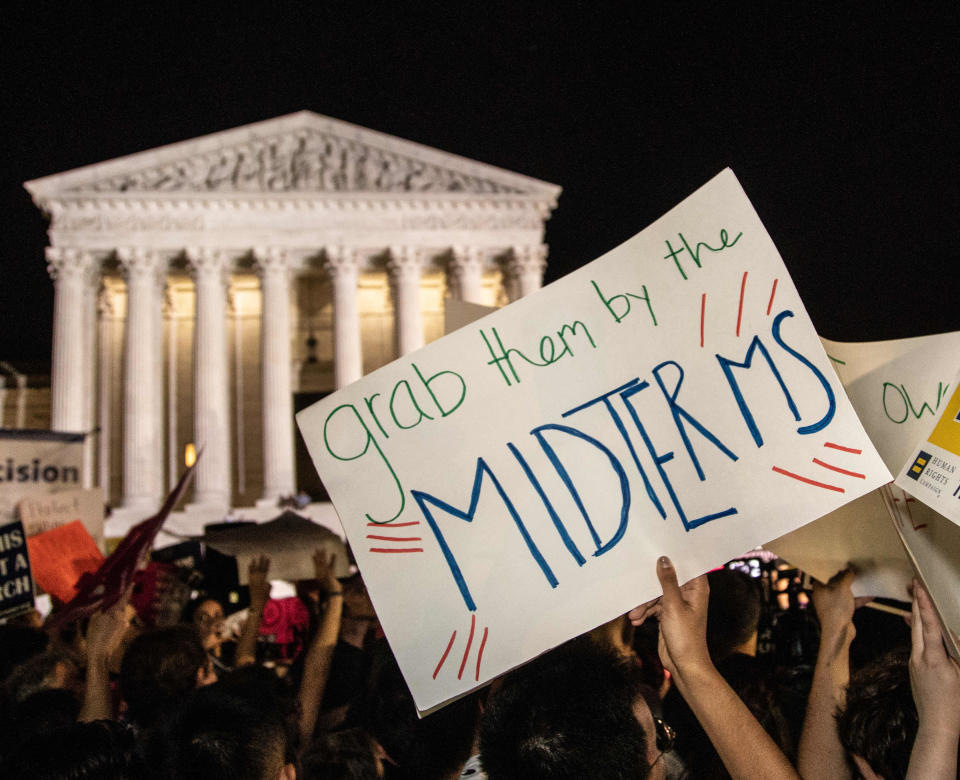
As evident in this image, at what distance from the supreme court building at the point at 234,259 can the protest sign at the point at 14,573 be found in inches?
1133

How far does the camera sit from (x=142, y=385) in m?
37.5

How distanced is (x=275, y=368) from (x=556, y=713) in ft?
122

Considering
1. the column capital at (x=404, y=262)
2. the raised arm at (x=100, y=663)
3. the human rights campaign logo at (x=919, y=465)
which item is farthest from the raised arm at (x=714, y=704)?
the column capital at (x=404, y=262)

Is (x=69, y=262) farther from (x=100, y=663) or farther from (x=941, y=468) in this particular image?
(x=941, y=468)

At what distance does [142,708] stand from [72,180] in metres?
38.3

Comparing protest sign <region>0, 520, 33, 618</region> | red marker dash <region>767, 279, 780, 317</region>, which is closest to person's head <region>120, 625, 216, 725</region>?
red marker dash <region>767, 279, 780, 317</region>

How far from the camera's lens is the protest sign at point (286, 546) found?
33.6 feet

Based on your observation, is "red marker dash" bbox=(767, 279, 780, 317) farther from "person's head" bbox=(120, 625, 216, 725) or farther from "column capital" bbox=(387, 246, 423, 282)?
"column capital" bbox=(387, 246, 423, 282)

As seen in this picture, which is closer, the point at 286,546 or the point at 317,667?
the point at 317,667

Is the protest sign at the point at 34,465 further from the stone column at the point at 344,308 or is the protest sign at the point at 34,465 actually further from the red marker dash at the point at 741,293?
the stone column at the point at 344,308

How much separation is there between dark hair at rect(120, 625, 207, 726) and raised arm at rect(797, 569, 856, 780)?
9.18ft

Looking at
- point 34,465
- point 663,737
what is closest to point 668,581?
point 663,737

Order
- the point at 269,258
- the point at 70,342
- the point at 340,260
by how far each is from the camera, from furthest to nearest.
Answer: the point at 340,260, the point at 269,258, the point at 70,342

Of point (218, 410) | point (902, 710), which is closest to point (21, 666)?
point (902, 710)
